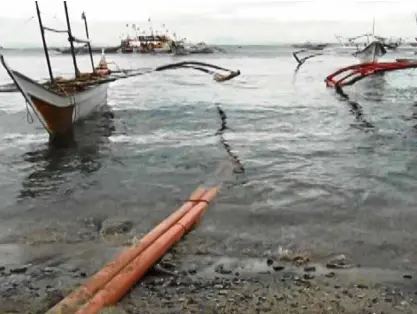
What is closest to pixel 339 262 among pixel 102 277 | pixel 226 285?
pixel 226 285

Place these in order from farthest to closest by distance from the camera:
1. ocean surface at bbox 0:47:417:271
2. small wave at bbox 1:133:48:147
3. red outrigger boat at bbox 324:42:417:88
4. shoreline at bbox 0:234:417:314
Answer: red outrigger boat at bbox 324:42:417:88 < small wave at bbox 1:133:48:147 < ocean surface at bbox 0:47:417:271 < shoreline at bbox 0:234:417:314

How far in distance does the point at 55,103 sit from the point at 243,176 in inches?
337

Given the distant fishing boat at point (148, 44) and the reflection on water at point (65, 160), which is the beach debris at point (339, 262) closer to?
the reflection on water at point (65, 160)

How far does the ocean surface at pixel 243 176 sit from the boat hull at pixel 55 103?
657 millimetres

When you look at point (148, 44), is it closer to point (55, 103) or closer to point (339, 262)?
point (55, 103)

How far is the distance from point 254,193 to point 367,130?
1077 cm

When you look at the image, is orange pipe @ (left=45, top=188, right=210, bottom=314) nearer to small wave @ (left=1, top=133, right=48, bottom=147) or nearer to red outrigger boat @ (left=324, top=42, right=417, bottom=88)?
small wave @ (left=1, top=133, right=48, bottom=147)

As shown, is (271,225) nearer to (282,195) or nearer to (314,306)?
(282,195)

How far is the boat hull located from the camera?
17.7 metres

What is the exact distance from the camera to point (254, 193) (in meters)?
12.6

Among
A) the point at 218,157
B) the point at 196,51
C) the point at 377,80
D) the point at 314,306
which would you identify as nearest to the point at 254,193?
the point at 218,157

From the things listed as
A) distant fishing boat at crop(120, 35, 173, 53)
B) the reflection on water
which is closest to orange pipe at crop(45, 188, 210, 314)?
the reflection on water

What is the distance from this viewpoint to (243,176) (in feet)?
46.9

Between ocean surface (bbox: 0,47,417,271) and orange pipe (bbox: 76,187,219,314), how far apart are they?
0.63 meters
